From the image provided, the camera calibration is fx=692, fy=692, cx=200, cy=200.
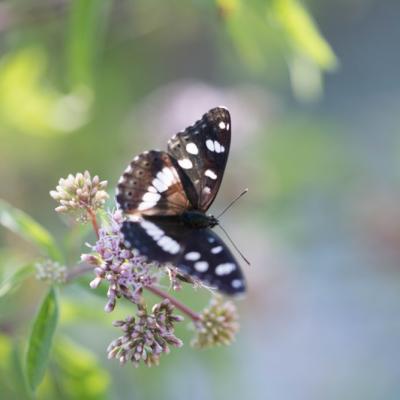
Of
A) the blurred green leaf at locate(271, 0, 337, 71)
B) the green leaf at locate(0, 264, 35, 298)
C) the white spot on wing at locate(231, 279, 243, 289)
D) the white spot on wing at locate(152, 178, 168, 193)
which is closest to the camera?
the white spot on wing at locate(231, 279, 243, 289)

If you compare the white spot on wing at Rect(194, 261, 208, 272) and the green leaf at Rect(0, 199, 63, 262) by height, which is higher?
the green leaf at Rect(0, 199, 63, 262)

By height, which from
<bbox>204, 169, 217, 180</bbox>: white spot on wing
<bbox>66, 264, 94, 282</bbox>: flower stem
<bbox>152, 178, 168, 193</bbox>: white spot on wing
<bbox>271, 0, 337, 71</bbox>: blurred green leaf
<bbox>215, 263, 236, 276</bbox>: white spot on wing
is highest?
<bbox>271, 0, 337, 71</bbox>: blurred green leaf

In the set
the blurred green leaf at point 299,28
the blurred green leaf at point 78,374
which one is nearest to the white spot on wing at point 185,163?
the blurred green leaf at point 299,28

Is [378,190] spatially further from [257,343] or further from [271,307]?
[257,343]

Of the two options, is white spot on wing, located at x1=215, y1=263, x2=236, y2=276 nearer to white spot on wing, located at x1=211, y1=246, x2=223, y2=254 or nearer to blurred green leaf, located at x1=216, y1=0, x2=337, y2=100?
white spot on wing, located at x1=211, y1=246, x2=223, y2=254

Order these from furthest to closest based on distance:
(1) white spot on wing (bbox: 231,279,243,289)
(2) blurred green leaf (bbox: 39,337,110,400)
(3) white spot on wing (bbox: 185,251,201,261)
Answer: (2) blurred green leaf (bbox: 39,337,110,400) < (3) white spot on wing (bbox: 185,251,201,261) < (1) white spot on wing (bbox: 231,279,243,289)

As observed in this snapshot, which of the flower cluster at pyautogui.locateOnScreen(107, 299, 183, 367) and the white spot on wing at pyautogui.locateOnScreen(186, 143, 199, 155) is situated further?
the white spot on wing at pyautogui.locateOnScreen(186, 143, 199, 155)

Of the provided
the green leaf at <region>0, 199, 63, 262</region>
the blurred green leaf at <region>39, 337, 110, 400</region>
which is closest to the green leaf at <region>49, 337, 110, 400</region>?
the blurred green leaf at <region>39, 337, 110, 400</region>

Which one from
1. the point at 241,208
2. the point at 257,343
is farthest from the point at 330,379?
the point at 241,208
